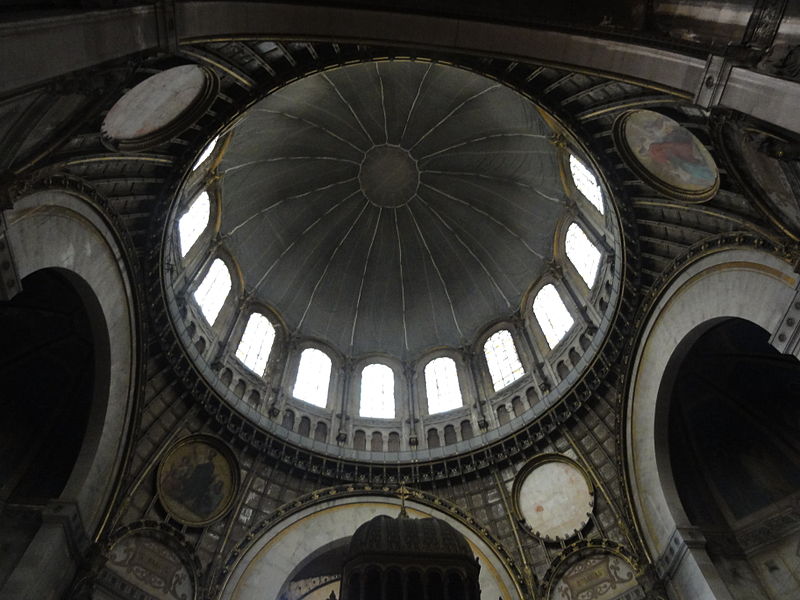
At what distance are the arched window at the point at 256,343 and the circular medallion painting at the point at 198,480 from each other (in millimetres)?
4123

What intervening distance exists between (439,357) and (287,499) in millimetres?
9983

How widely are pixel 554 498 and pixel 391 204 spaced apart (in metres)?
17.1

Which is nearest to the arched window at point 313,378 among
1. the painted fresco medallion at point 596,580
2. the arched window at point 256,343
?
the arched window at point 256,343

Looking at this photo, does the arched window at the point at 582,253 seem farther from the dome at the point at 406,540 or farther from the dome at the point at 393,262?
the dome at the point at 406,540

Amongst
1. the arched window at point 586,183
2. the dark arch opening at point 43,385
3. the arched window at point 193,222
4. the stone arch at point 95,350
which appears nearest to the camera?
the stone arch at point 95,350

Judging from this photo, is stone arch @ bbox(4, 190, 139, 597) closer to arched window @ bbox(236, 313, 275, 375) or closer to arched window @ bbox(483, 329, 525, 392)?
arched window @ bbox(236, 313, 275, 375)

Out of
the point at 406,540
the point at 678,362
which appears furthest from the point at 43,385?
the point at 678,362

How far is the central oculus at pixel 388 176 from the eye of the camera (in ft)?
97.6

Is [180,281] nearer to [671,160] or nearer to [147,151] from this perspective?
[147,151]

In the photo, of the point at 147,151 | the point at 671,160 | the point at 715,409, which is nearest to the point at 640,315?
the point at 715,409

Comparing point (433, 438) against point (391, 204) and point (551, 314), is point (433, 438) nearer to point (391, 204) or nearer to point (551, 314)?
point (551, 314)

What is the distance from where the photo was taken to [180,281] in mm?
20156

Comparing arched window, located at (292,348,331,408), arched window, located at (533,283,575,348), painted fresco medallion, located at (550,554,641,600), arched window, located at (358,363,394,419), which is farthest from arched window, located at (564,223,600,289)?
arched window, located at (292,348,331,408)

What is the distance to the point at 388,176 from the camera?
30.3m
